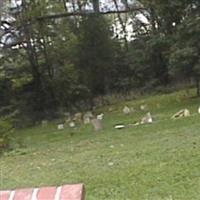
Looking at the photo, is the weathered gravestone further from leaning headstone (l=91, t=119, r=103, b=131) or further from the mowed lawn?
leaning headstone (l=91, t=119, r=103, b=131)

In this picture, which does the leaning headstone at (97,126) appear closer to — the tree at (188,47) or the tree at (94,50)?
the tree at (188,47)

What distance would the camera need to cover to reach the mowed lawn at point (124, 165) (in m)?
6.52

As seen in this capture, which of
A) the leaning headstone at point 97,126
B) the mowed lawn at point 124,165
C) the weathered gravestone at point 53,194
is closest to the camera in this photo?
the weathered gravestone at point 53,194

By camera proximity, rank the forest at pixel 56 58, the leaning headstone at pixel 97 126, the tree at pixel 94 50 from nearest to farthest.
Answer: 1. the leaning headstone at pixel 97 126
2. the forest at pixel 56 58
3. the tree at pixel 94 50

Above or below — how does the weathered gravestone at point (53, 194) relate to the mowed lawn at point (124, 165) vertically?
above

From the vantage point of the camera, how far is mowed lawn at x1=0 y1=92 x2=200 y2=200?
21.4 feet

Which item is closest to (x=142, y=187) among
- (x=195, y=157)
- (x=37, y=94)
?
(x=195, y=157)

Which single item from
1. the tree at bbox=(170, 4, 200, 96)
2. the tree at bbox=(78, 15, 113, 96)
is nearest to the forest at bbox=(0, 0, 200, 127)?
the tree at bbox=(78, 15, 113, 96)

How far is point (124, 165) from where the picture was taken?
8070 millimetres

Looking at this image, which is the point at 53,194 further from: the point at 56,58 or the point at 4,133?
the point at 56,58

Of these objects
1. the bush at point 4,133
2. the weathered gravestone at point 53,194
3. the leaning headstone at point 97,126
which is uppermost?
the weathered gravestone at point 53,194

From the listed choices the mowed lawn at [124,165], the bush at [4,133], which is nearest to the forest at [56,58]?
the bush at [4,133]

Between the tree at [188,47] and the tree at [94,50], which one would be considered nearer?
the tree at [188,47]

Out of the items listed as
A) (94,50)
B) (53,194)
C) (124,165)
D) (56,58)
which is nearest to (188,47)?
(94,50)
